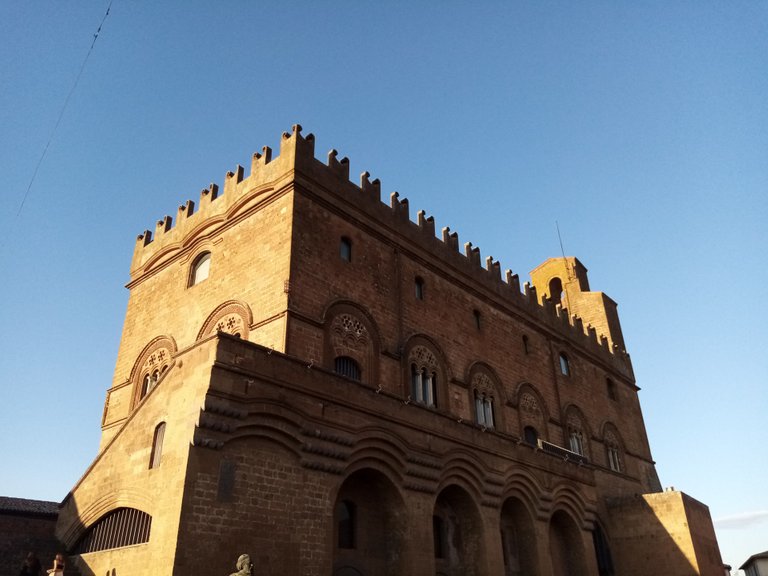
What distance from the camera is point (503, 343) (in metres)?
23.0

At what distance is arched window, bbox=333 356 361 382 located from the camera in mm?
16031

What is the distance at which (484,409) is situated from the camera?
20.7 meters

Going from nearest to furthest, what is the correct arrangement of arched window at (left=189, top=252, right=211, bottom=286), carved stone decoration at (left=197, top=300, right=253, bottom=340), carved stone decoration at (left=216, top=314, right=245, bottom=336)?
carved stone decoration at (left=197, top=300, right=253, bottom=340), carved stone decoration at (left=216, top=314, right=245, bottom=336), arched window at (left=189, top=252, right=211, bottom=286)

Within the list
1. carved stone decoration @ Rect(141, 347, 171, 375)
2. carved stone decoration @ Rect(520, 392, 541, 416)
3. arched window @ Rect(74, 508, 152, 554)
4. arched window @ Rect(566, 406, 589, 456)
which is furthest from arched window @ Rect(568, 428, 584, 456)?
arched window @ Rect(74, 508, 152, 554)

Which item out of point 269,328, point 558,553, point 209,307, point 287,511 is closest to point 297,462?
point 287,511

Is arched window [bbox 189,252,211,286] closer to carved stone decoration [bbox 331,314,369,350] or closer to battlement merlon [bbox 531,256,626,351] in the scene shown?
carved stone decoration [bbox 331,314,369,350]

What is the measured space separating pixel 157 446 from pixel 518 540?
10.8m

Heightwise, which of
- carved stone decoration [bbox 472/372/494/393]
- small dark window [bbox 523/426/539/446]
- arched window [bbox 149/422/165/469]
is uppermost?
carved stone decoration [bbox 472/372/494/393]

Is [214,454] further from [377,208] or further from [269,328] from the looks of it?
[377,208]

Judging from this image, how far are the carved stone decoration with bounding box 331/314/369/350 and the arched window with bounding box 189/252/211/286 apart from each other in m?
4.87

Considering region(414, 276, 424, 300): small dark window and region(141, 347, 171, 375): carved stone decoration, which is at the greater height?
region(414, 276, 424, 300): small dark window

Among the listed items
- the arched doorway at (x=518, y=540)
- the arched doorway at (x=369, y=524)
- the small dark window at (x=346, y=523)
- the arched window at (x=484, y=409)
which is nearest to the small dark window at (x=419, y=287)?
the arched window at (x=484, y=409)

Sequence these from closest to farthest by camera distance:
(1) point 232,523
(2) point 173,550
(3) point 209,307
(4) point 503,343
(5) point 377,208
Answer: (2) point 173,550 < (1) point 232,523 < (3) point 209,307 < (5) point 377,208 < (4) point 503,343

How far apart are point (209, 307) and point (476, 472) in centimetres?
854
